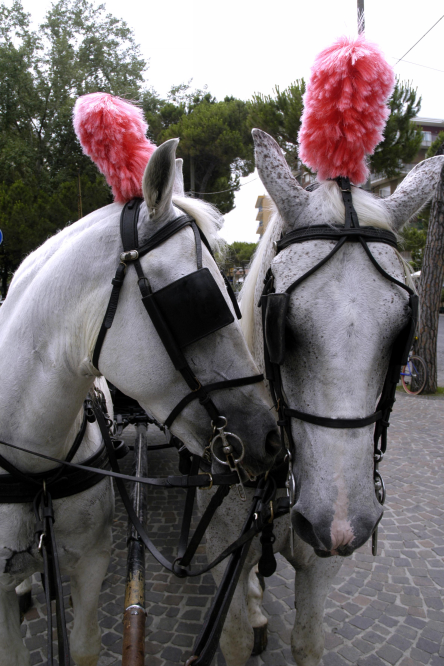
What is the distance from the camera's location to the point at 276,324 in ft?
3.85

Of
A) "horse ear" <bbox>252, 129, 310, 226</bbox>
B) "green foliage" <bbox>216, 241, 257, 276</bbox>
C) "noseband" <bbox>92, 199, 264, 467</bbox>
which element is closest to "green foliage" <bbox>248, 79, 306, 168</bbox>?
"green foliage" <bbox>216, 241, 257, 276</bbox>

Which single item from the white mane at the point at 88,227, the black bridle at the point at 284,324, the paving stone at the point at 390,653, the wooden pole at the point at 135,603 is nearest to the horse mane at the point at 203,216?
the white mane at the point at 88,227

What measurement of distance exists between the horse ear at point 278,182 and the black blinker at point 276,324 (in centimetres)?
33

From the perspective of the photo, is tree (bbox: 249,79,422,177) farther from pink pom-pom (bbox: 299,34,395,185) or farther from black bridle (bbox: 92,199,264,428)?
black bridle (bbox: 92,199,264,428)

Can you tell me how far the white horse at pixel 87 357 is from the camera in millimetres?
1164

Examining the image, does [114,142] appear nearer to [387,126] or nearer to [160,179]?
[160,179]

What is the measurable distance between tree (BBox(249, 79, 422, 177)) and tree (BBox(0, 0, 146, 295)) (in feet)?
27.5

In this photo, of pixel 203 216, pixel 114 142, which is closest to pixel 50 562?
pixel 203 216

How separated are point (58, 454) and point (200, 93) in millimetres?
24439

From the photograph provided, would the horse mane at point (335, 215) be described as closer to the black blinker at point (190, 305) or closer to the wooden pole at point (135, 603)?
the black blinker at point (190, 305)

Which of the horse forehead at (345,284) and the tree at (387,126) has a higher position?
the tree at (387,126)

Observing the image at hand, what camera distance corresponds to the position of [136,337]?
3.81 feet

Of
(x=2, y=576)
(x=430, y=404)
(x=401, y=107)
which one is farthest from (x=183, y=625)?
(x=401, y=107)

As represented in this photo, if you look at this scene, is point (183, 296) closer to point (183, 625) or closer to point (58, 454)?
point (58, 454)
